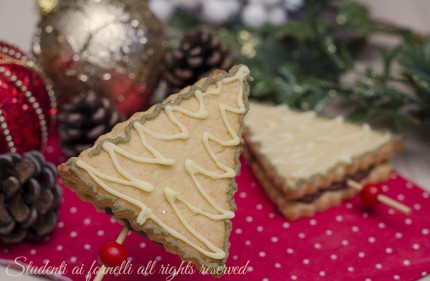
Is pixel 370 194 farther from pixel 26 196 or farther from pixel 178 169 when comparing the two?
pixel 26 196

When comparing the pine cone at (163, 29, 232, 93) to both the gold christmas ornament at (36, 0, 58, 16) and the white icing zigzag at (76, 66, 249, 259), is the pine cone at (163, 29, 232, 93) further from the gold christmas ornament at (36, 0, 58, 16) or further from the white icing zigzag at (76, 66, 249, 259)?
the white icing zigzag at (76, 66, 249, 259)

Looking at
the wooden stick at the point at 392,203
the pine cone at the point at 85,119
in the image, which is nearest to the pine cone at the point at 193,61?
the pine cone at the point at 85,119

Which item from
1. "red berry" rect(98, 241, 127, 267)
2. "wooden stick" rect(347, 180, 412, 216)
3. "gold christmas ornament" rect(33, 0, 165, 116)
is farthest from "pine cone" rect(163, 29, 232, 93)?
"red berry" rect(98, 241, 127, 267)

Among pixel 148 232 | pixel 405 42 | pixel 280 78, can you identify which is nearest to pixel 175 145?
pixel 148 232

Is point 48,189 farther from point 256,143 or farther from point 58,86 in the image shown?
point 256,143

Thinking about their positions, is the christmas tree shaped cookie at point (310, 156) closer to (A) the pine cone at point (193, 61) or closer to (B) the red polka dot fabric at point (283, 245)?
(B) the red polka dot fabric at point (283, 245)
